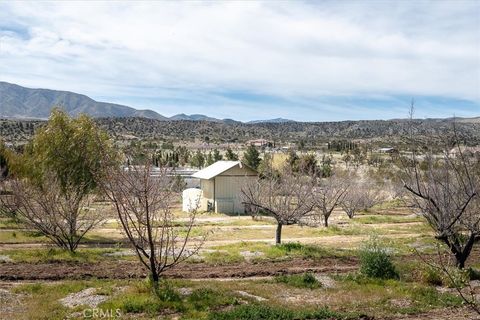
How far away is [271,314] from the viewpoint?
37.5 ft

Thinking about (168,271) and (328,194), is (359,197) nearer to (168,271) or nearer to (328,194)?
(328,194)

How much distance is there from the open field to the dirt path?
0.11ft

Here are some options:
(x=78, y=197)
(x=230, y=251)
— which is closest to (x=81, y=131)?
(x=78, y=197)

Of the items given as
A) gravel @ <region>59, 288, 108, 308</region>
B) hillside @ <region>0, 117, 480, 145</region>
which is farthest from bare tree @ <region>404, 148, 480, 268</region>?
hillside @ <region>0, 117, 480, 145</region>

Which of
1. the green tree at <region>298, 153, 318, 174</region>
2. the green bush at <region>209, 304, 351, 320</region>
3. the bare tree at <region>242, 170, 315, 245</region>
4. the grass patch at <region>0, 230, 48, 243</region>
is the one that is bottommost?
the grass patch at <region>0, 230, 48, 243</region>

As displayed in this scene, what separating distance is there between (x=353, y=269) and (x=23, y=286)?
36.9 ft

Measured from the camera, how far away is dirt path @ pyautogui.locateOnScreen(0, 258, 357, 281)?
658 inches

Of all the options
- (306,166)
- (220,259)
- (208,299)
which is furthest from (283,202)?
(306,166)

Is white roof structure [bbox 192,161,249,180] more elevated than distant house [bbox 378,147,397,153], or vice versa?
distant house [bbox 378,147,397,153]

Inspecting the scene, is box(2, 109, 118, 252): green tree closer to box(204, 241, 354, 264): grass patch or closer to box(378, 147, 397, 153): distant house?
box(204, 241, 354, 264): grass patch

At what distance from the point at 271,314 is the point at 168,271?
6976mm

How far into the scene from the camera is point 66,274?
1689 centimetres

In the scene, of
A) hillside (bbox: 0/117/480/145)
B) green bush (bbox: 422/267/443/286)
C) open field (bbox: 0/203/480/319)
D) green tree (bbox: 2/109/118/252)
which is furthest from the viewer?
hillside (bbox: 0/117/480/145)

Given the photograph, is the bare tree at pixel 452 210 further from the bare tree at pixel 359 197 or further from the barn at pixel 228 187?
the barn at pixel 228 187
